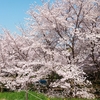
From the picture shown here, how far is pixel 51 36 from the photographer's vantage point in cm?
1452

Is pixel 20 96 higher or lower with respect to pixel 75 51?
lower

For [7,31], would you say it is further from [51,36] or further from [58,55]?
[58,55]

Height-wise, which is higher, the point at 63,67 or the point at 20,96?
the point at 63,67

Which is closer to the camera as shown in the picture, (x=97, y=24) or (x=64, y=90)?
(x=64, y=90)

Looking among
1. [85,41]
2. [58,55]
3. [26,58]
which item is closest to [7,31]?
[26,58]

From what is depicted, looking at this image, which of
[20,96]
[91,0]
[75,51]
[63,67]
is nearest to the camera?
[20,96]

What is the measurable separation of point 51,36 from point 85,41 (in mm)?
2292

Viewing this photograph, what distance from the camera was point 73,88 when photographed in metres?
13.2

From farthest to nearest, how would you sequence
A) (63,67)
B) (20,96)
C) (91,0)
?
1. (91,0)
2. (63,67)
3. (20,96)

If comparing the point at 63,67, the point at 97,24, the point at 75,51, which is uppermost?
the point at 97,24

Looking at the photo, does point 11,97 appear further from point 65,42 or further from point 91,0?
point 91,0

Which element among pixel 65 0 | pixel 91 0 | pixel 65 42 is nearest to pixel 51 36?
pixel 65 42

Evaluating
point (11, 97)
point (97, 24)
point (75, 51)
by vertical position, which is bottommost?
point (11, 97)

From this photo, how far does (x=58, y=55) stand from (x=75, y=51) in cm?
214
